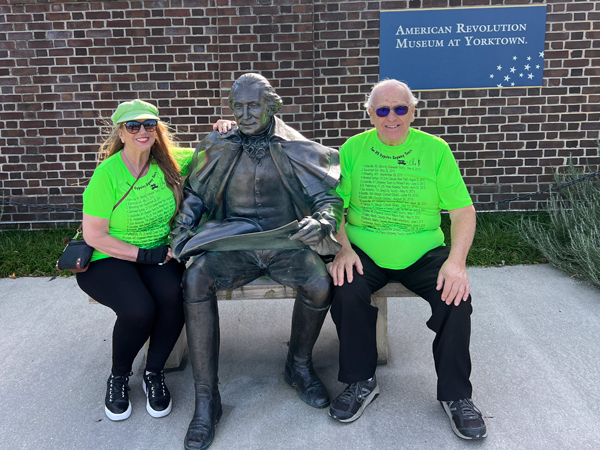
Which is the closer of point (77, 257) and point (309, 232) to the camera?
point (309, 232)

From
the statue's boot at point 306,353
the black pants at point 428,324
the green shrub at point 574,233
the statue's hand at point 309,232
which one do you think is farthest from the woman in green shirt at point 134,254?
the green shrub at point 574,233

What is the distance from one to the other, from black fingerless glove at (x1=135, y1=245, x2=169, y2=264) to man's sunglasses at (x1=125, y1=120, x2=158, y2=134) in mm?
625

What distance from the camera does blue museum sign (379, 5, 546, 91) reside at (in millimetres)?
5301

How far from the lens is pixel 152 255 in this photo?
9.18 feet

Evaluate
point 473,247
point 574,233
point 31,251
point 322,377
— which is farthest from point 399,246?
point 31,251

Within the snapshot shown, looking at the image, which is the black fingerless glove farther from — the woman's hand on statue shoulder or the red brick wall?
the red brick wall

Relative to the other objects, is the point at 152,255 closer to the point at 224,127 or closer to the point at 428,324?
the point at 224,127

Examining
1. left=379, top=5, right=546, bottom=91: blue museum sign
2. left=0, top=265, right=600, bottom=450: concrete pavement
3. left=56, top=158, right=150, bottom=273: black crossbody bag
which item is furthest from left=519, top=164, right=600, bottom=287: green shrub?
left=56, top=158, right=150, bottom=273: black crossbody bag

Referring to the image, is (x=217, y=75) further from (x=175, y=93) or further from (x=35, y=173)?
(x=35, y=173)

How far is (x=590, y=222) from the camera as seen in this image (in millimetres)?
4480

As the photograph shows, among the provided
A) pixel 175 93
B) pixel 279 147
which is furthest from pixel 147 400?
pixel 175 93

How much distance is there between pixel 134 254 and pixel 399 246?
4.58 feet

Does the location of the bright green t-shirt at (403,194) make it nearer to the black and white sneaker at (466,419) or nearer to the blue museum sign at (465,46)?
the black and white sneaker at (466,419)

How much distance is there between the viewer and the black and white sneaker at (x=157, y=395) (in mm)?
2654
